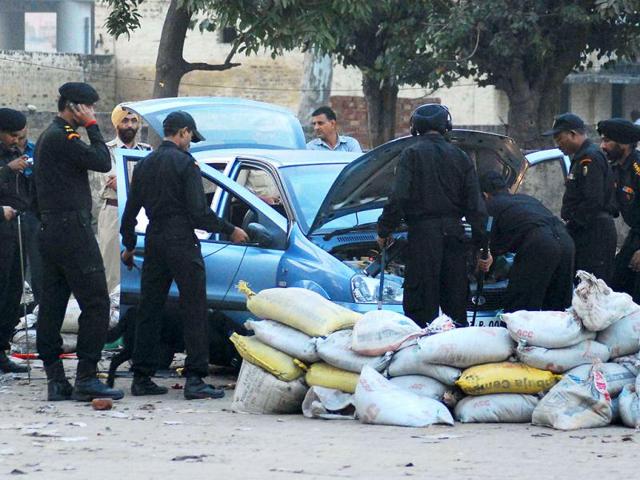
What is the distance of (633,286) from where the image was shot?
A: 9.91 meters

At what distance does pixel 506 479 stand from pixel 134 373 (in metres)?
3.54

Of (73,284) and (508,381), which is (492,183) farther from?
(73,284)

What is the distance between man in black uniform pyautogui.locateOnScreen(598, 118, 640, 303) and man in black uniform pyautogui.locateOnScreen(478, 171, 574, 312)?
2.64 feet

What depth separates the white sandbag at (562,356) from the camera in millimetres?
7707

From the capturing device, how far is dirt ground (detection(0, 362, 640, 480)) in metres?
6.24

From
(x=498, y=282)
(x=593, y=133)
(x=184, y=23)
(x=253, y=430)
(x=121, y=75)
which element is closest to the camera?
(x=253, y=430)

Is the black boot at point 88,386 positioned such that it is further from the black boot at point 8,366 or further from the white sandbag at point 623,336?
the white sandbag at point 623,336

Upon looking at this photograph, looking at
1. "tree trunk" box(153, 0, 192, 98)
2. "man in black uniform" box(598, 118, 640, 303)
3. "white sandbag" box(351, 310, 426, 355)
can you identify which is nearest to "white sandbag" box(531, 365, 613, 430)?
"white sandbag" box(351, 310, 426, 355)

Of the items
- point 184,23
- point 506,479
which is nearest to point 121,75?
point 184,23

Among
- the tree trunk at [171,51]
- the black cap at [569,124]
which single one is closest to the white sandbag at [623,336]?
the black cap at [569,124]

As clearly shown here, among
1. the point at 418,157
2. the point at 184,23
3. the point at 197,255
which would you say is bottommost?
the point at 197,255

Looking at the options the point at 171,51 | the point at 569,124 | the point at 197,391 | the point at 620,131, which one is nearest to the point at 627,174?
the point at 620,131

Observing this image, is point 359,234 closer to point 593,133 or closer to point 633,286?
point 633,286

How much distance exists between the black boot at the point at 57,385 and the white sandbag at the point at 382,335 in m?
1.96
